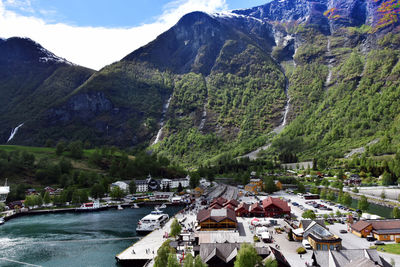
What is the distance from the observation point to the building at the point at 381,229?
48188 mm

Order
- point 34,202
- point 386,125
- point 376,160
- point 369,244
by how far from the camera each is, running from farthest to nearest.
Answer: point 386,125
point 376,160
point 34,202
point 369,244

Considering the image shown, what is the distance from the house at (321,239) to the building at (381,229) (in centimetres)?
855

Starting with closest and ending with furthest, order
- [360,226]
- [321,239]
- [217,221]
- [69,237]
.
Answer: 1. [321,239]
2. [360,226]
3. [217,221]
4. [69,237]

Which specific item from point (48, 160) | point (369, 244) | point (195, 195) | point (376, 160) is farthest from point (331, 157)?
point (48, 160)

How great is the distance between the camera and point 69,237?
6212 centimetres

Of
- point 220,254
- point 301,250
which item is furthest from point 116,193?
point 301,250

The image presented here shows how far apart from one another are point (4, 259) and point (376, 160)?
137 m

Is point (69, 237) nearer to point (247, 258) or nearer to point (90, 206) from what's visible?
point (90, 206)

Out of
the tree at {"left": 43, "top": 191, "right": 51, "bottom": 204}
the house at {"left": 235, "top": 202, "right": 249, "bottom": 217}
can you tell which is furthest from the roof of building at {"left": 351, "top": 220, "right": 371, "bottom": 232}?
the tree at {"left": 43, "top": 191, "right": 51, "bottom": 204}

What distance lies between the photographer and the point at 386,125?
601ft

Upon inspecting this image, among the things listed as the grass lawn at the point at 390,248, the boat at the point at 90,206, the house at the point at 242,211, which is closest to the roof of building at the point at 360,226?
the grass lawn at the point at 390,248

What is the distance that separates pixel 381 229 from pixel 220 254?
28988mm

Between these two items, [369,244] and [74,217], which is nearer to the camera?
[369,244]

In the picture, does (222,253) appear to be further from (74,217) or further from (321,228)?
(74,217)
